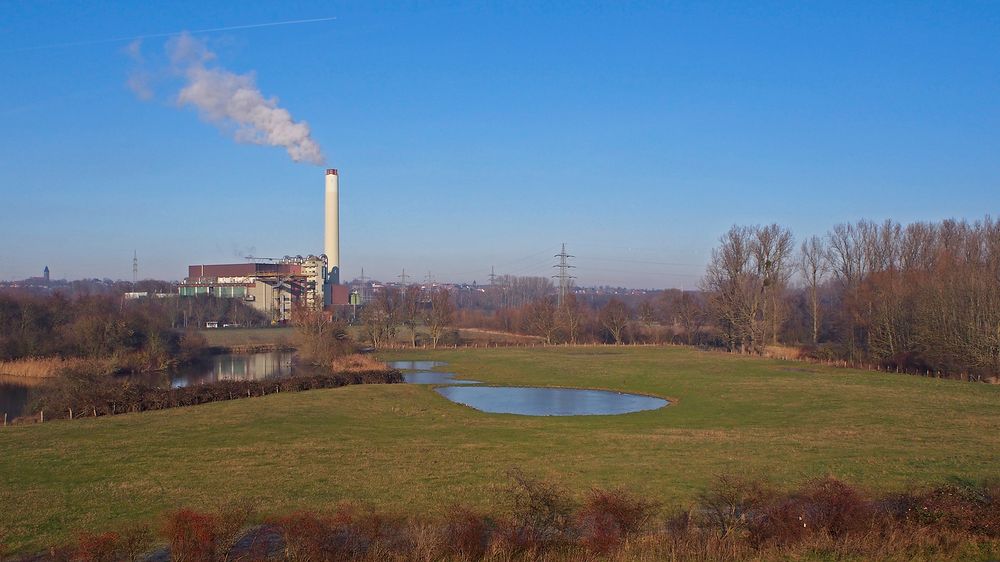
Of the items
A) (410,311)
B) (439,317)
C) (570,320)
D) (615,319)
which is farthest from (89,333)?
(615,319)

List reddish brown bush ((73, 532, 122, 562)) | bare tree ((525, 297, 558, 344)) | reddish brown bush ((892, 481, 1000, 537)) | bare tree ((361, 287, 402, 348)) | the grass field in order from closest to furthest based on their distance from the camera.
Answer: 1. reddish brown bush ((73, 532, 122, 562))
2. reddish brown bush ((892, 481, 1000, 537))
3. the grass field
4. bare tree ((361, 287, 402, 348))
5. bare tree ((525, 297, 558, 344))

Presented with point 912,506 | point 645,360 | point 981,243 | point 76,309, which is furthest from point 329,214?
point 912,506

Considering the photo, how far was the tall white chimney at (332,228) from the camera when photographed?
286 feet

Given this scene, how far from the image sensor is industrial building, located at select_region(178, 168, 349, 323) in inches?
3553

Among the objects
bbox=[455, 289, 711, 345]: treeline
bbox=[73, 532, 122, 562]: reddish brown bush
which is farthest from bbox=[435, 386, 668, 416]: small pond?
bbox=[455, 289, 711, 345]: treeline

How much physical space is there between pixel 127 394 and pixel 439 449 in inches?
616

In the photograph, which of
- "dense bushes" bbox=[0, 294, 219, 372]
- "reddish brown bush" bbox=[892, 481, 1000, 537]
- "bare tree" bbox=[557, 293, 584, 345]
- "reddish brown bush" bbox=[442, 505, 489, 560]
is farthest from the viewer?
"bare tree" bbox=[557, 293, 584, 345]

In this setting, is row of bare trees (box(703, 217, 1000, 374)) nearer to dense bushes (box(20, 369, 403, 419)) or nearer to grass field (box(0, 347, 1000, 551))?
grass field (box(0, 347, 1000, 551))

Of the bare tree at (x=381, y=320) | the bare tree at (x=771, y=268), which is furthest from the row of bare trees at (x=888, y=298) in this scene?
the bare tree at (x=381, y=320)

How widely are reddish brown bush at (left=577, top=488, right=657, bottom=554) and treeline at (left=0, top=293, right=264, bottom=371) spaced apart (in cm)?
4672

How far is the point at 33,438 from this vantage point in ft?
67.7

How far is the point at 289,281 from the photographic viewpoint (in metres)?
98.4

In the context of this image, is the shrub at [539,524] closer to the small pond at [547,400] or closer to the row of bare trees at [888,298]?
the small pond at [547,400]

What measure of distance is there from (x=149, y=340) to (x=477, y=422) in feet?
122
